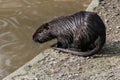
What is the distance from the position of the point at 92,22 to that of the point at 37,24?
2.29 meters

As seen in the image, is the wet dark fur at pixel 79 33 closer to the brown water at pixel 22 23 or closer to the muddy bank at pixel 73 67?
the muddy bank at pixel 73 67

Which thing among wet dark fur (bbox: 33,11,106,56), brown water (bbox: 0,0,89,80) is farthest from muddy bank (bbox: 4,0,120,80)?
brown water (bbox: 0,0,89,80)

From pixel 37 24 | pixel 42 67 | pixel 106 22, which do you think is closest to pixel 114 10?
pixel 106 22

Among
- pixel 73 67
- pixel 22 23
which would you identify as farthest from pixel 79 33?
pixel 22 23

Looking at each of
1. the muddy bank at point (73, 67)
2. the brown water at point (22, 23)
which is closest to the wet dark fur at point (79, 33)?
the muddy bank at point (73, 67)

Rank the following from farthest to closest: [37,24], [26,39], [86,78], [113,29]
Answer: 1. [37,24]
2. [26,39]
3. [113,29]
4. [86,78]

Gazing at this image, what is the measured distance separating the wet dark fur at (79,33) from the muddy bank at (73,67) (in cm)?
13

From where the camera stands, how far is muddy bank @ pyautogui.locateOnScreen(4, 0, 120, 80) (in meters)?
5.75

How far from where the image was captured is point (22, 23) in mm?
8328

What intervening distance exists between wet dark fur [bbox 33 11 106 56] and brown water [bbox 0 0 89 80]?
725mm

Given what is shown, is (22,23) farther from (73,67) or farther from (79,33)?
(73,67)

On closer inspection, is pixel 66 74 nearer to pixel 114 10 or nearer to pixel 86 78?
pixel 86 78

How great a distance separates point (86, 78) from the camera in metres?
5.70

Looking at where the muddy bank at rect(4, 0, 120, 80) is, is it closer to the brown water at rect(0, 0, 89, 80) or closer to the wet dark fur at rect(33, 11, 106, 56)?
the wet dark fur at rect(33, 11, 106, 56)
